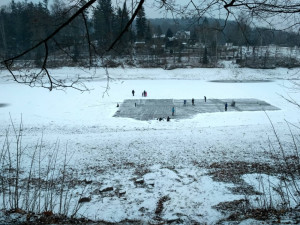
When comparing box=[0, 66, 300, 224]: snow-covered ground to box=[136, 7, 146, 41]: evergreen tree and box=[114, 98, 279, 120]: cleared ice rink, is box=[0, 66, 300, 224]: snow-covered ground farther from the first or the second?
box=[136, 7, 146, 41]: evergreen tree

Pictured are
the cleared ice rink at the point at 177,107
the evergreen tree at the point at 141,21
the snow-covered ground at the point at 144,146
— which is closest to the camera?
the evergreen tree at the point at 141,21

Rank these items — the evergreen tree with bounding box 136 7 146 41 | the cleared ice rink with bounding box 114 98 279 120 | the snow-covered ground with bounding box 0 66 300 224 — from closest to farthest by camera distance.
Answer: the evergreen tree with bounding box 136 7 146 41
the snow-covered ground with bounding box 0 66 300 224
the cleared ice rink with bounding box 114 98 279 120

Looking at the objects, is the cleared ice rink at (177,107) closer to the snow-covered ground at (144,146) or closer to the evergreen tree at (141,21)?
the snow-covered ground at (144,146)

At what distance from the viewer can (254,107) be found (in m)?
23.9

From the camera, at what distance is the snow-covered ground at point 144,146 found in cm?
668

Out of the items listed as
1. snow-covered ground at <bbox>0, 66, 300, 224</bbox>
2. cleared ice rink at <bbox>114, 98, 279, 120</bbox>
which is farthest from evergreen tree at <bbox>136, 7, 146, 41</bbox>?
cleared ice rink at <bbox>114, 98, 279, 120</bbox>

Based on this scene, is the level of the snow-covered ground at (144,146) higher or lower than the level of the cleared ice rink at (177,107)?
lower

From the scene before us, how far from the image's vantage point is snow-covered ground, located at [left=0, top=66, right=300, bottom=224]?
668 centimetres

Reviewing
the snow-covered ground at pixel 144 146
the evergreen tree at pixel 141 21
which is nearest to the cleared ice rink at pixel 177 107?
the snow-covered ground at pixel 144 146

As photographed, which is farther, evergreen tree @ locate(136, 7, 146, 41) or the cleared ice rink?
the cleared ice rink

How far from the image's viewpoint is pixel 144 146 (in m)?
13.1

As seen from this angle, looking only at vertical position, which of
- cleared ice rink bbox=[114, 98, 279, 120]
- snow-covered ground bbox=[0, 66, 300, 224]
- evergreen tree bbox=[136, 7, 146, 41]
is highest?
evergreen tree bbox=[136, 7, 146, 41]

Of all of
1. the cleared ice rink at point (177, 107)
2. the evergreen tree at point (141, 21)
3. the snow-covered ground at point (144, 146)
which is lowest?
the snow-covered ground at point (144, 146)

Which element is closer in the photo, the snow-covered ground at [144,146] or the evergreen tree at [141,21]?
the evergreen tree at [141,21]
